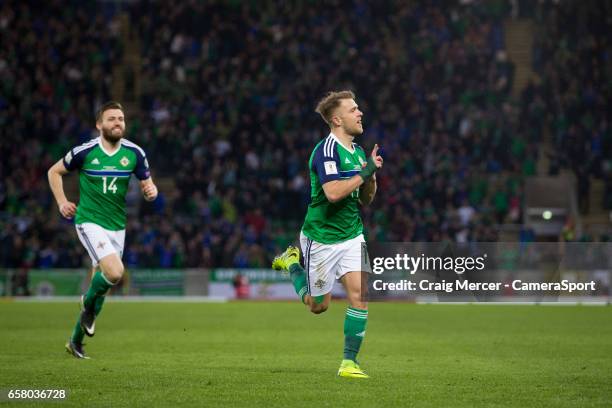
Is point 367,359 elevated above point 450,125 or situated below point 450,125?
below

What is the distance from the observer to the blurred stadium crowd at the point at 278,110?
31.0 m

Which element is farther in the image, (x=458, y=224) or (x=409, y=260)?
(x=458, y=224)

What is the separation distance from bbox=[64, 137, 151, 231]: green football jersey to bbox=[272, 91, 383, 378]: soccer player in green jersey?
2.64 meters

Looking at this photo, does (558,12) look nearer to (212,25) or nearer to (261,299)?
(212,25)

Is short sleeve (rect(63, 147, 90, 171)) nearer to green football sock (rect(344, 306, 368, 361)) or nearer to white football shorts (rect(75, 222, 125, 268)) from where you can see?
white football shorts (rect(75, 222, 125, 268))

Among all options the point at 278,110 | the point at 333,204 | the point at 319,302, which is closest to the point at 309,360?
the point at 319,302

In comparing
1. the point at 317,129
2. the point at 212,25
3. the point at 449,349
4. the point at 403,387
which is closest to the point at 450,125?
the point at 317,129

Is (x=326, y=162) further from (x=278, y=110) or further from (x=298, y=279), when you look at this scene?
(x=278, y=110)

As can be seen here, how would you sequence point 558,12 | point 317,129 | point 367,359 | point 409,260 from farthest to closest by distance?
point 558,12
point 317,129
point 409,260
point 367,359

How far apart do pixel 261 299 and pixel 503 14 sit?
14.5 meters

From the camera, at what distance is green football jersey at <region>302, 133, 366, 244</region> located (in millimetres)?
9875

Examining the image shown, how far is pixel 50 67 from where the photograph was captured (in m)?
35.0

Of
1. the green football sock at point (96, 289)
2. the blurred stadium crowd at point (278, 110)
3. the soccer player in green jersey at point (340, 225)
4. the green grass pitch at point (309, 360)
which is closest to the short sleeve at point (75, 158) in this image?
the green football sock at point (96, 289)

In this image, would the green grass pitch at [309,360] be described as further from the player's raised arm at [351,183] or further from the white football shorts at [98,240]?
the player's raised arm at [351,183]
